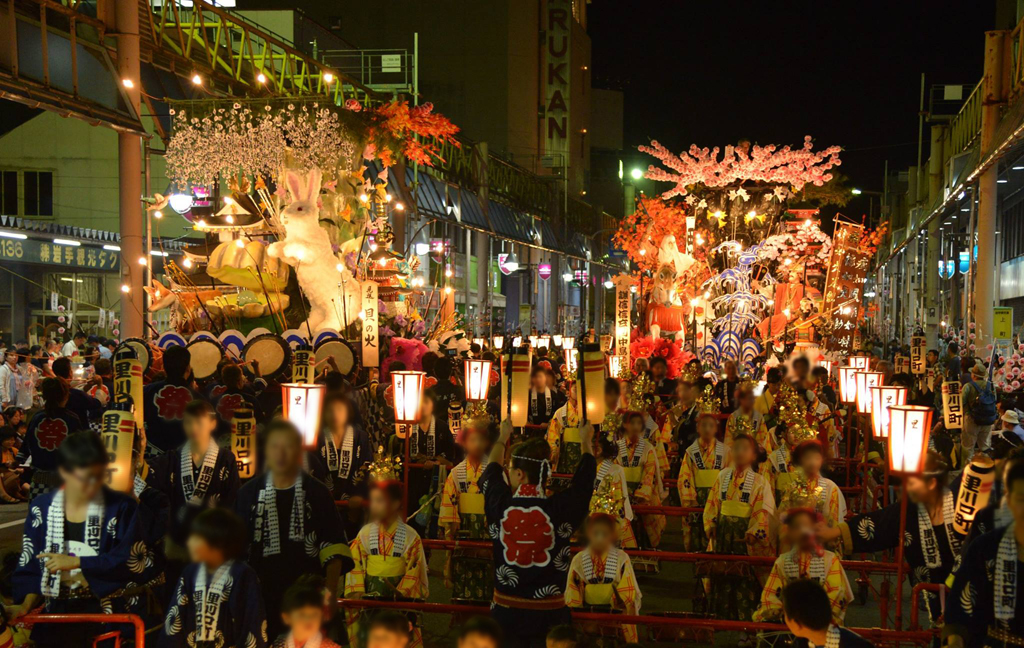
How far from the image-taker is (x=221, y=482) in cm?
587

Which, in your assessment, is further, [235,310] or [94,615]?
[235,310]

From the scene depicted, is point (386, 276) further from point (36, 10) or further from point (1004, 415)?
point (1004, 415)

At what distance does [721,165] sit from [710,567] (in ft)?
50.6

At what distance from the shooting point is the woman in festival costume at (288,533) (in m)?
5.05

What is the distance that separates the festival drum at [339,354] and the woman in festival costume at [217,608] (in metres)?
8.19

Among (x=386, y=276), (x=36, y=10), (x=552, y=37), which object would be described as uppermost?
(x=552, y=37)

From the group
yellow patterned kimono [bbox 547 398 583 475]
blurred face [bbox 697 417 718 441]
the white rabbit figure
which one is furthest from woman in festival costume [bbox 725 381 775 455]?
the white rabbit figure

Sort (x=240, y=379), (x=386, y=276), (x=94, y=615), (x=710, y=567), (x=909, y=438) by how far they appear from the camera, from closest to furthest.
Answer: (x=94, y=615) < (x=909, y=438) < (x=710, y=567) < (x=240, y=379) < (x=386, y=276)

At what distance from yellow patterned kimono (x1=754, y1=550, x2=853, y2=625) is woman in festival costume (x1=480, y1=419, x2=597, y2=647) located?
1187 millimetres

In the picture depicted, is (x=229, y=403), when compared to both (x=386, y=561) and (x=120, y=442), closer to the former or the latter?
(x=386, y=561)

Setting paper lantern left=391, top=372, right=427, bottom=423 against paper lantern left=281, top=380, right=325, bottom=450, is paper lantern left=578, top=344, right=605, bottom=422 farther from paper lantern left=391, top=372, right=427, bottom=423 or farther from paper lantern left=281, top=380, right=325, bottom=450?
paper lantern left=281, top=380, right=325, bottom=450

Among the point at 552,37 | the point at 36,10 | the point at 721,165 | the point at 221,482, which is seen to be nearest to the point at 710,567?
the point at 221,482

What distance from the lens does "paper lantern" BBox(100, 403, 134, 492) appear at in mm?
4770

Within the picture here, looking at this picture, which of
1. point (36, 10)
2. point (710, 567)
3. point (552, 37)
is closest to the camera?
point (710, 567)
